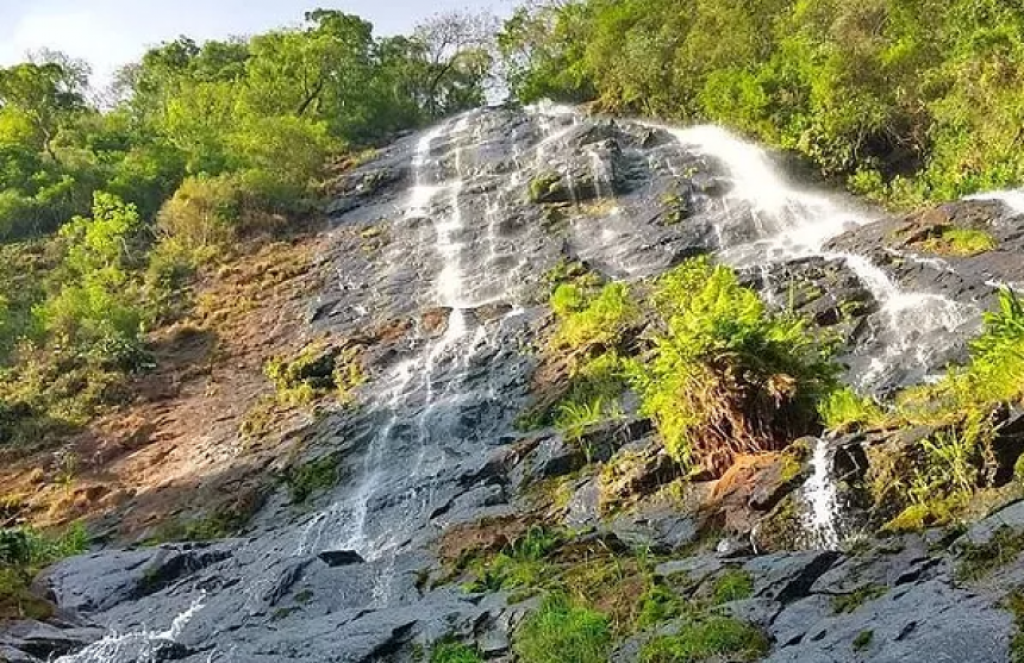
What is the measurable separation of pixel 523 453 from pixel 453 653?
20.0ft

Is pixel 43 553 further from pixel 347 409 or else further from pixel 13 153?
pixel 13 153

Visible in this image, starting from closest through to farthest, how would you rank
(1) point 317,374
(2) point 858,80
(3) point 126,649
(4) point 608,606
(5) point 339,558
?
1. (4) point 608,606
2. (3) point 126,649
3. (5) point 339,558
4. (1) point 317,374
5. (2) point 858,80

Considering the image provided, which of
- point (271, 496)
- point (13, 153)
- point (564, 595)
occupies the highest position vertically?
point (13, 153)

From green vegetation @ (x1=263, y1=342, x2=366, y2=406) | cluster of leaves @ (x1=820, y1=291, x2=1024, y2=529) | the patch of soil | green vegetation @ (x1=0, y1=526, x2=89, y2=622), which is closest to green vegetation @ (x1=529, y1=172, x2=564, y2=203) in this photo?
the patch of soil

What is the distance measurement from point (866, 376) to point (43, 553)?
466 inches

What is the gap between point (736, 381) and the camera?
10.4 metres

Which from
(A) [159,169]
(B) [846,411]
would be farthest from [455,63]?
(B) [846,411]

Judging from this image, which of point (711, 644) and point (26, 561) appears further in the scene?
point (26, 561)

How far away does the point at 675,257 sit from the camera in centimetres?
2183

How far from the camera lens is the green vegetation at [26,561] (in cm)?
1068

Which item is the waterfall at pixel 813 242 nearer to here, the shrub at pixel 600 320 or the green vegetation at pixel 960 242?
the green vegetation at pixel 960 242

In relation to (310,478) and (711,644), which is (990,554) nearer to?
(711,644)

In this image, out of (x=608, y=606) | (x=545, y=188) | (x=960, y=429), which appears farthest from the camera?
(x=545, y=188)

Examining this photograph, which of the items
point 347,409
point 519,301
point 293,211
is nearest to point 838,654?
point 347,409
